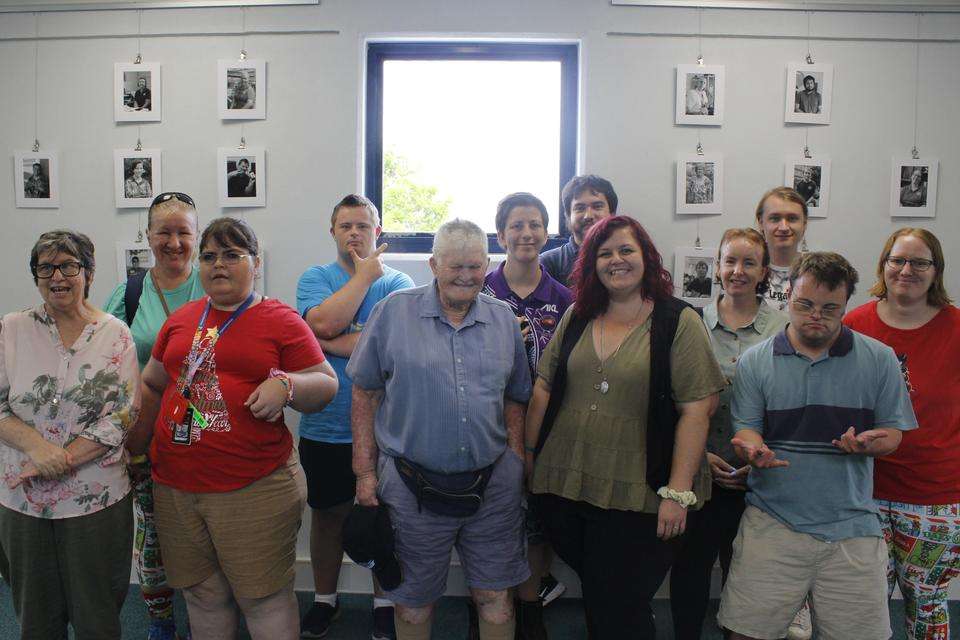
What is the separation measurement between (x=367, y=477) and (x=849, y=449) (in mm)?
1374

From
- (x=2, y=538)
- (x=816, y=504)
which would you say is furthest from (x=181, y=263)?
(x=816, y=504)

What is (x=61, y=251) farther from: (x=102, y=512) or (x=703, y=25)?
(x=703, y=25)

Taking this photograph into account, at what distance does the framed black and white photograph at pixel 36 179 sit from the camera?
9.30 ft

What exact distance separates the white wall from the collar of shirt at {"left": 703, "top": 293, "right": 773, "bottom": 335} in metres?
0.76

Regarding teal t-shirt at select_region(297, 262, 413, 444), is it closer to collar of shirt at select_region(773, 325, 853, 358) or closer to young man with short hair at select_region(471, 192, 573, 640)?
young man with short hair at select_region(471, 192, 573, 640)

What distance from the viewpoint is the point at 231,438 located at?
1.66m

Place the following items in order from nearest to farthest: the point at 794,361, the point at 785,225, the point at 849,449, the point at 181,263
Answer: the point at 849,449 → the point at 794,361 → the point at 181,263 → the point at 785,225

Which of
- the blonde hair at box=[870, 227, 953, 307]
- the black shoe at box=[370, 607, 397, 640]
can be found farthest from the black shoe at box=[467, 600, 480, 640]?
the blonde hair at box=[870, 227, 953, 307]

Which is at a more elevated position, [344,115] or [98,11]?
[98,11]

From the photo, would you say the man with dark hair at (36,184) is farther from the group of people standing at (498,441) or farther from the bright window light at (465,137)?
the bright window light at (465,137)

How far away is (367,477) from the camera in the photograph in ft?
5.83

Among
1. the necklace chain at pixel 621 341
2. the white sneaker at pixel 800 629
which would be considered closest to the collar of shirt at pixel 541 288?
the necklace chain at pixel 621 341

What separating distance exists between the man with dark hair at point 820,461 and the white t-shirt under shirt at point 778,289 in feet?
1.88

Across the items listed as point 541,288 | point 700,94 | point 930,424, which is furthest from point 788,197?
point 541,288
